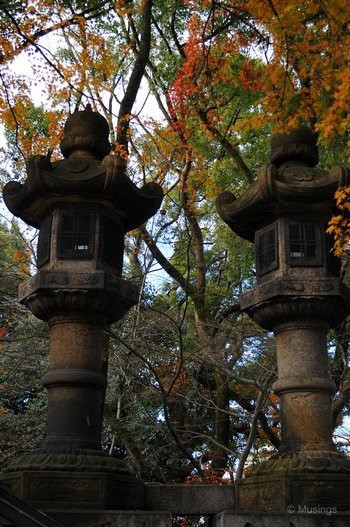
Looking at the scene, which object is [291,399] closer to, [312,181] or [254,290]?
[254,290]

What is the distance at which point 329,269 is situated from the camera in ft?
20.7

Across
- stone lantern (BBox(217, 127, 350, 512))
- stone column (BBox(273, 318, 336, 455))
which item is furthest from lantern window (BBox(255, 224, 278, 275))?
stone column (BBox(273, 318, 336, 455))

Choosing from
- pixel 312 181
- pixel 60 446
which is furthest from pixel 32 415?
pixel 312 181

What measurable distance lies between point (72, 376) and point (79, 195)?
1.88 m

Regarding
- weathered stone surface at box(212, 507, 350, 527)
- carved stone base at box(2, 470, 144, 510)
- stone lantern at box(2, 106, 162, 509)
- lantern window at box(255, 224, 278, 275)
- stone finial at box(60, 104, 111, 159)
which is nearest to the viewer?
weathered stone surface at box(212, 507, 350, 527)

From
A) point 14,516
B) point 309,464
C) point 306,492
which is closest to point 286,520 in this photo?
point 306,492

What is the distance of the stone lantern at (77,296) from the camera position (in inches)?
211

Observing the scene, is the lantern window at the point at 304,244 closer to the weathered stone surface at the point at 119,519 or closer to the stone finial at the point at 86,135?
the stone finial at the point at 86,135

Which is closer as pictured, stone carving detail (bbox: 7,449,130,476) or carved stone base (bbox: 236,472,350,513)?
carved stone base (bbox: 236,472,350,513)

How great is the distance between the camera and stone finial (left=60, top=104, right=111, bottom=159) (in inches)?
273

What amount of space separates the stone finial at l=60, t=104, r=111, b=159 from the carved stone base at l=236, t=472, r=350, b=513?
13.0 feet

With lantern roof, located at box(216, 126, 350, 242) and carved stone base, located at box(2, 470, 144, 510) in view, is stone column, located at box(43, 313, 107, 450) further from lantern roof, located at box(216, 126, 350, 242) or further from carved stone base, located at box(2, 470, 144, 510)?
lantern roof, located at box(216, 126, 350, 242)

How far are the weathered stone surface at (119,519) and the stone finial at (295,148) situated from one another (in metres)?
3.95

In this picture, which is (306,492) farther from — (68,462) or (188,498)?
(68,462)
